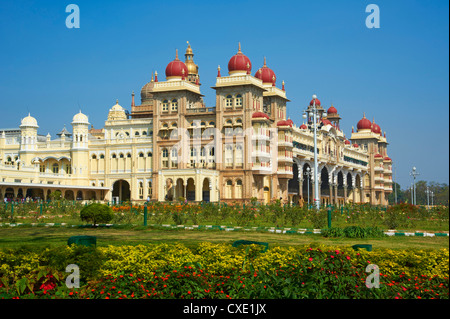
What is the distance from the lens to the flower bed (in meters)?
8.97

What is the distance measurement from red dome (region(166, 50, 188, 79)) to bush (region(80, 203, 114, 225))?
3874 centimetres

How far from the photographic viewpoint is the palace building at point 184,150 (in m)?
57.9

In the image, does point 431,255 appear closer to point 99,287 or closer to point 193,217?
point 99,287

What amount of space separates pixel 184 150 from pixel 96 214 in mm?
35568

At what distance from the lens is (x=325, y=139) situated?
73.6 metres

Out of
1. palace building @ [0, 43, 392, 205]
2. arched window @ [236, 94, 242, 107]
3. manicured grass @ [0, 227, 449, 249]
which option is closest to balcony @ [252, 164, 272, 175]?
palace building @ [0, 43, 392, 205]

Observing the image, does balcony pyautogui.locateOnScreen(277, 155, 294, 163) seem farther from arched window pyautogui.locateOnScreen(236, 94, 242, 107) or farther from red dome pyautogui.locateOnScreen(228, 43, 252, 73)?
red dome pyautogui.locateOnScreen(228, 43, 252, 73)

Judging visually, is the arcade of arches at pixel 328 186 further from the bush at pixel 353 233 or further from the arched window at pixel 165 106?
the bush at pixel 353 233

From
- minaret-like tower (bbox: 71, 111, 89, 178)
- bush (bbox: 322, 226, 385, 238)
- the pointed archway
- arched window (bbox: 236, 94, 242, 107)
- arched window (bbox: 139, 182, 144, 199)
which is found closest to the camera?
bush (bbox: 322, 226, 385, 238)

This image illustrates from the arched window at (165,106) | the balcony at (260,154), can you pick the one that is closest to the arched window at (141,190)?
the arched window at (165,106)

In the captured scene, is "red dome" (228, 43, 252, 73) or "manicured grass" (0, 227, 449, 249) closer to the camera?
"manicured grass" (0, 227, 449, 249)

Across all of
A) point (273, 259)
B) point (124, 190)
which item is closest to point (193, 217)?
point (273, 259)

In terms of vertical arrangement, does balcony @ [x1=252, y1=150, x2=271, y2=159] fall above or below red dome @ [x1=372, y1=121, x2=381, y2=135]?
below

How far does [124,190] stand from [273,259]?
60.7 m
